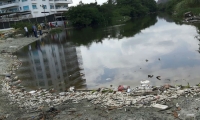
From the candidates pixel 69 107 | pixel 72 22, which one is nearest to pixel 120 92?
pixel 69 107

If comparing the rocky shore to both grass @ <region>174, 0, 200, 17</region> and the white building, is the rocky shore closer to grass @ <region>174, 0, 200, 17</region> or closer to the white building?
grass @ <region>174, 0, 200, 17</region>

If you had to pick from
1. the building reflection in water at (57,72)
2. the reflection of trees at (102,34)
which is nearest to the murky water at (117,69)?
the building reflection in water at (57,72)

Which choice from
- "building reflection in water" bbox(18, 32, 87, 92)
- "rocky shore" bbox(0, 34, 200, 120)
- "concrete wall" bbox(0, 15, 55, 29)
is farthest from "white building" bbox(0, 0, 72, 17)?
"rocky shore" bbox(0, 34, 200, 120)

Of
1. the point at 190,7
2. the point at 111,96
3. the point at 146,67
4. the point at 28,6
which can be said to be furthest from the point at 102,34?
the point at 28,6

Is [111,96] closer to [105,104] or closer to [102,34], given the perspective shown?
[105,104]

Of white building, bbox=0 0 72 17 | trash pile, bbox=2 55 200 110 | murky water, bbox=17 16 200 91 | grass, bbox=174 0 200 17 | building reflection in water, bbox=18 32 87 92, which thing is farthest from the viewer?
white building, bbox=0 0 72 17

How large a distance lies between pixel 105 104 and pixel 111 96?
0.73 meters

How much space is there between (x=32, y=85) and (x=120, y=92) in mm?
4968

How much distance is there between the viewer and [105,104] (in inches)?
274

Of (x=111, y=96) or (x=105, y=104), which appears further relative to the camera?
(x=111, y=96)

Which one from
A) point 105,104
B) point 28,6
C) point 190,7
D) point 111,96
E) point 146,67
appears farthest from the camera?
point 28,6

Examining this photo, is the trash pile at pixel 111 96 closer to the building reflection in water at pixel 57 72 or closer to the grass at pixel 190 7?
the building reflection in water at pixel 57 72

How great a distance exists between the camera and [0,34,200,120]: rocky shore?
19.6ft

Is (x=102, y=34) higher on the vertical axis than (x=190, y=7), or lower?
lower
